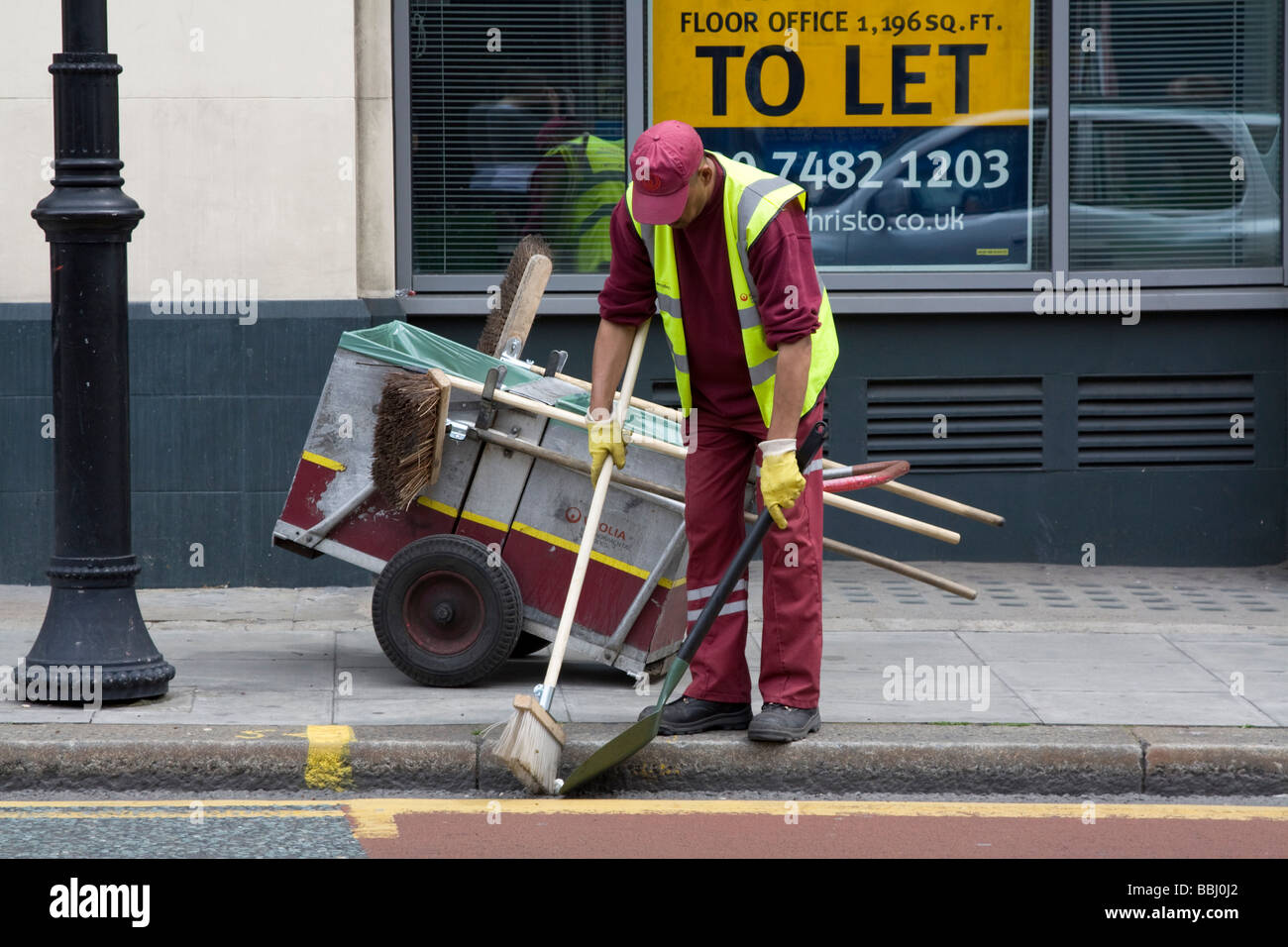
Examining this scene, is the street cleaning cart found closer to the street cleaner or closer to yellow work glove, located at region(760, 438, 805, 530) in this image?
the street cleaner

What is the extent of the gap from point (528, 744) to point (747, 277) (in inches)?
61.8

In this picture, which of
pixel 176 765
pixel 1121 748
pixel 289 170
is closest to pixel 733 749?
pixel 1121 748

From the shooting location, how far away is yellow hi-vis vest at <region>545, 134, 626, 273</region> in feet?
29.7

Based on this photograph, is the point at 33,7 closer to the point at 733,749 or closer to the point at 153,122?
the point at 153,122

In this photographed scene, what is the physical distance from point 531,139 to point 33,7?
2.48m

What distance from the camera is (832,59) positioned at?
29.5 feet

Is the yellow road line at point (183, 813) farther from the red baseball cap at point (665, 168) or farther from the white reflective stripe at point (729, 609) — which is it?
the red baseball cap at point (665, 168)

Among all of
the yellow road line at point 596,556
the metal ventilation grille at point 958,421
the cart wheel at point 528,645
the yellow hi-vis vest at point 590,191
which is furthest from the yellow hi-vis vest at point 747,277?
the yellow hi-vis vest at point 590,191

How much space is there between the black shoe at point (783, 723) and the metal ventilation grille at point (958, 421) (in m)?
3.60

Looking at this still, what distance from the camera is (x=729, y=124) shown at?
903cm

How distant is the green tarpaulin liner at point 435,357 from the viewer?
6227 millimetres

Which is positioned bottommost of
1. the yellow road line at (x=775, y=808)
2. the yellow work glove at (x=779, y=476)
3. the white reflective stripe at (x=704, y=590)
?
the yellow road line at (x=775, y=808)

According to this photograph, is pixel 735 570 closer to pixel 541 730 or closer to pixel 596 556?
pixel 541 730

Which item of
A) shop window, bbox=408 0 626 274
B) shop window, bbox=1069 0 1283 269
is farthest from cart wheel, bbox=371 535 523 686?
shop window, bbox=1069 0 1283 269
